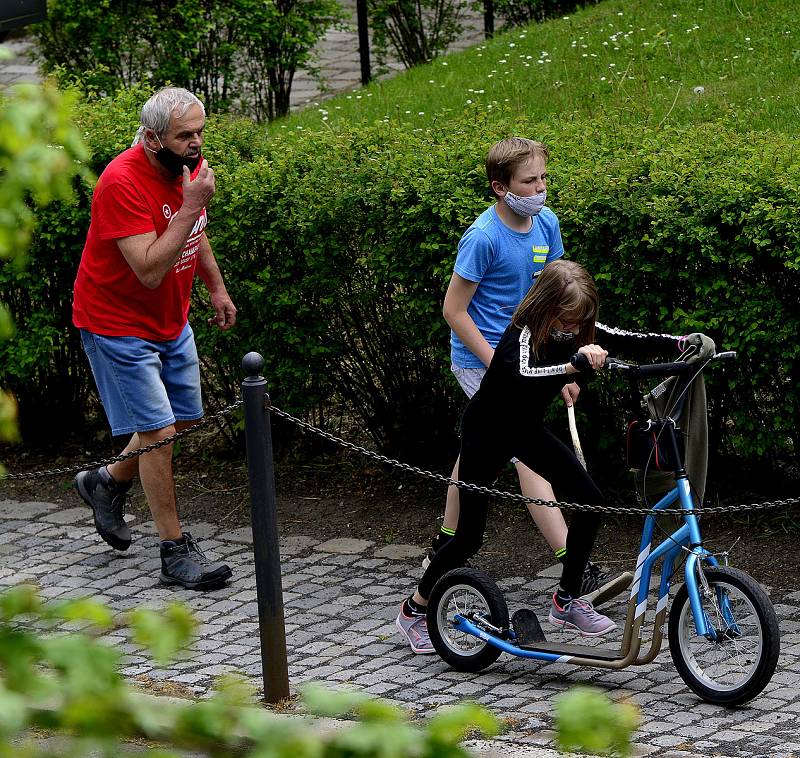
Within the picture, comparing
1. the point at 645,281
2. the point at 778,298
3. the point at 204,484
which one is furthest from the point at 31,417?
the point at 778,298

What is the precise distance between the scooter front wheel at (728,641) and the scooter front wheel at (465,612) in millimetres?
663

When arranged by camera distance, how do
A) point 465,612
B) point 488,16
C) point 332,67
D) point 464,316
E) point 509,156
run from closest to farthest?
point 465,612 → point 509,156 → point 464,316 → point 488,16 → point 332,67

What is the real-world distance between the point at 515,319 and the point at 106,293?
200 centimetres

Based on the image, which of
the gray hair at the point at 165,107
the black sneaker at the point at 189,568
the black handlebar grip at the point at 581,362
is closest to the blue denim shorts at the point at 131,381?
the black sneaker at the point at 189,568

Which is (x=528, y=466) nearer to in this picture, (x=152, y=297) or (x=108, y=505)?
(x=152, y=297)

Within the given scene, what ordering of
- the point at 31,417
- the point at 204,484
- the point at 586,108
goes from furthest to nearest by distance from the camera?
the point at 586,108
the point at 31,417
the point at 204,484

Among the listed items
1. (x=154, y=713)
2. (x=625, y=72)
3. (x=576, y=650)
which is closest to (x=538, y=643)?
(x=576, y=650)

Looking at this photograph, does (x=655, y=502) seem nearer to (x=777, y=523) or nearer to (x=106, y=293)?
(x=777, y=523)

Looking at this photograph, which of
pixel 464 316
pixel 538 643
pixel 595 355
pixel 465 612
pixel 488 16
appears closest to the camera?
pixel 595 355

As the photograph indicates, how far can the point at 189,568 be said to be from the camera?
6.05m

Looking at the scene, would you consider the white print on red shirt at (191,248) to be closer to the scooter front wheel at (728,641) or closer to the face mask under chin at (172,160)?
the face mask under chin at (172,160)

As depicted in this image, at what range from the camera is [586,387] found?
249 inches

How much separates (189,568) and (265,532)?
4.27 ft

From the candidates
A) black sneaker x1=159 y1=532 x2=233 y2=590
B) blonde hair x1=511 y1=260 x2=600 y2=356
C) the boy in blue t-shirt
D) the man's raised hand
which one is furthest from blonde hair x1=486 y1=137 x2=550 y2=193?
black sneaker x1=159 y1=532 x2=233 y2=590
